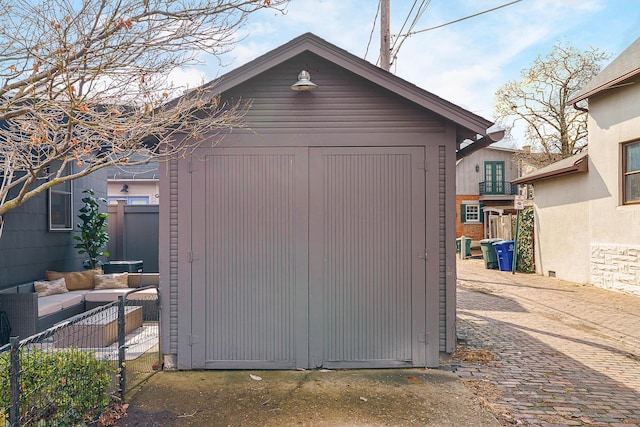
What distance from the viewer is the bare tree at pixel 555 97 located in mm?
19500

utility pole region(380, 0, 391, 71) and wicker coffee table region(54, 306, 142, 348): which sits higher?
utility pole region(380, 0, 391, 71)

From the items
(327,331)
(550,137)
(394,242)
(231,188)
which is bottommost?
(327,331)

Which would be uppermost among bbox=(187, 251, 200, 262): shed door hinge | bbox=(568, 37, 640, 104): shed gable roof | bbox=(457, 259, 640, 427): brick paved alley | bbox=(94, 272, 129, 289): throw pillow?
bbox=(568, 37, 640, 104): shed gable roof

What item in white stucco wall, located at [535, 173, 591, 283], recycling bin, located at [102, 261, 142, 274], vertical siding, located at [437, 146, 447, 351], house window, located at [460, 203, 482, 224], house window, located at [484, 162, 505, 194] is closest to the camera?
vertical siding, located at [437, 146, 447, 351]

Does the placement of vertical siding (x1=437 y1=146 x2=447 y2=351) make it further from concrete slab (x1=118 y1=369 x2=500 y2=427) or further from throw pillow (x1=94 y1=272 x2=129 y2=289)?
throw pillow (x1=94 y1=272 x2=129 y2=289)

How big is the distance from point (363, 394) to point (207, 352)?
1817mm

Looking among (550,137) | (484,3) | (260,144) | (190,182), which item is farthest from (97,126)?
(550,137)

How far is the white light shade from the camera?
4605 millimetres

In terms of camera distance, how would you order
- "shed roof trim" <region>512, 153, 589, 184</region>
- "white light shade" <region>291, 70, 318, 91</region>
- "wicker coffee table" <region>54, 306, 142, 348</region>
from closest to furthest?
A: 1. "wicker coffee table" <region>54, 306, 142, 348</region>
2. "white light shade" <region>291, 70, 318, 91</region>
3. "shed roof trim" <region>512, 153, 589, 184</region>

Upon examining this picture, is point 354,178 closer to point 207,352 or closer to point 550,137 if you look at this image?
point 207,352

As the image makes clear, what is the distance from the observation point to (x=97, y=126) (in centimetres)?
337

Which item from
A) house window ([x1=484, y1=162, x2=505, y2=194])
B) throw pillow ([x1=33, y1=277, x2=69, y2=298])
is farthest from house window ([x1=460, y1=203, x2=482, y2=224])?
throw pillow ([x1=33, y1=277, x2=69, y2=298])

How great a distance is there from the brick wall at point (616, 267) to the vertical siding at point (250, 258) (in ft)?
27.2

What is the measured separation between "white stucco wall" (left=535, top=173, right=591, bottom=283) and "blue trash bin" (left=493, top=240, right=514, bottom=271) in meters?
0.94
